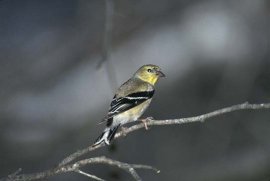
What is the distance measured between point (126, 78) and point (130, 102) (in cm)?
188

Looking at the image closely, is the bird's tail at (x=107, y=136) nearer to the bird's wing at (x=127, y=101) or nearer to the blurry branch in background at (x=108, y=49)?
the bird's wing at (x=127, y=101)

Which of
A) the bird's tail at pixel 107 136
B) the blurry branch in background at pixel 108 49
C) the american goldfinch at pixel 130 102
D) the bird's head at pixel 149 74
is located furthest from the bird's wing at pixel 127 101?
the blurry branch in background at pixel 108 49

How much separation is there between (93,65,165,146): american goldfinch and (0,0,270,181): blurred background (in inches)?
46.0

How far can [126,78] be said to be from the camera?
685 cm

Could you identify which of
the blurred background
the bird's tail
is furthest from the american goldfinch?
the blurred background

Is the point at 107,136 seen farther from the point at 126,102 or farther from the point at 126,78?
the point at 126,78

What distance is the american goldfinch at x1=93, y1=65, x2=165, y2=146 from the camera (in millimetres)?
4785

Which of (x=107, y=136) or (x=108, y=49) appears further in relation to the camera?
(x=107, y=136)

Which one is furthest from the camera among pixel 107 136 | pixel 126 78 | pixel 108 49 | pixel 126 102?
pixel 126 78

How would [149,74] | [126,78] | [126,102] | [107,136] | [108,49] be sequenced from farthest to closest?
[126,78] < [149,74] < [126,102] < [107,136] < [108,49]

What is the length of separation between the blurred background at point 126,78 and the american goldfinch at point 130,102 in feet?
3.83

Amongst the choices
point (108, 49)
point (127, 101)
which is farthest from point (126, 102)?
point (108, 49)

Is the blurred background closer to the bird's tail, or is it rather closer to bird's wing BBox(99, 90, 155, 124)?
bird's wing BBox(99, 90, 155, 124)

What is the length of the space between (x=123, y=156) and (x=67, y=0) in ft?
6.03
